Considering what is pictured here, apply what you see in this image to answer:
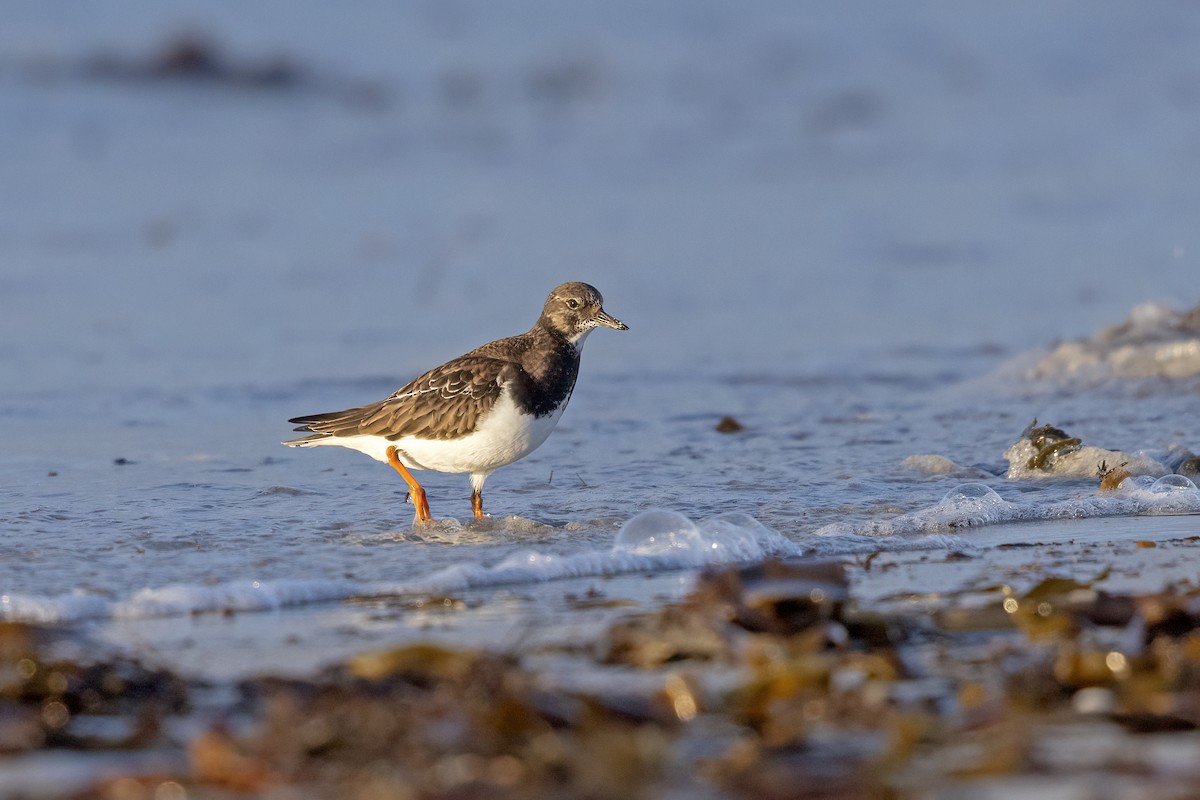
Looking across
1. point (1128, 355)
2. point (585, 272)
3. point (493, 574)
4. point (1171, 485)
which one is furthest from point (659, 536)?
point (585, 272)

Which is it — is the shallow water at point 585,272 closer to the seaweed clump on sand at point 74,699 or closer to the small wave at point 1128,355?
the small wave at point 1128,355

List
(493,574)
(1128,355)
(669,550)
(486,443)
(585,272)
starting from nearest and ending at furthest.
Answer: (493,574)
(669,550)
(486,443)
(1128,355)
(585,272)

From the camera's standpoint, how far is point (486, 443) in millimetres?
5297

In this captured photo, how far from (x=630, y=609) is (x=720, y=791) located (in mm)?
1384


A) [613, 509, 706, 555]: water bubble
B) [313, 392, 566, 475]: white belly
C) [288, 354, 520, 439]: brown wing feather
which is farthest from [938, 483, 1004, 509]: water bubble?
[288, 354, 520, 439]: brown wing feather

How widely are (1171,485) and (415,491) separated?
8.47 feet

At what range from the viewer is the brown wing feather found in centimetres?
534

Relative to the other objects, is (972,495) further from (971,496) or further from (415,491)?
(415,491)

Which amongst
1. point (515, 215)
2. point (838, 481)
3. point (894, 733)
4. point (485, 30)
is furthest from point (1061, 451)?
point (485, 30)

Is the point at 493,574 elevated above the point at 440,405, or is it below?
below

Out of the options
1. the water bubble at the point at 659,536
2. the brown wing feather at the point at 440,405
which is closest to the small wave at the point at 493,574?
the water bubble at the point at 659,536

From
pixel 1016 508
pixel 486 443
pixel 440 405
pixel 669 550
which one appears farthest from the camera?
pixel 440 405

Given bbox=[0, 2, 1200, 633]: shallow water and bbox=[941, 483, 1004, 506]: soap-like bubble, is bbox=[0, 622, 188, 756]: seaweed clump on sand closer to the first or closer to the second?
bbox=[0, 2, 1200, 633]: shallow water

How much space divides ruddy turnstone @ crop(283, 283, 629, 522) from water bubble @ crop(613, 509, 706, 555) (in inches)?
41.1
